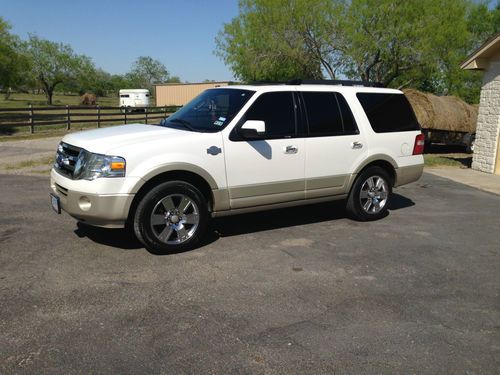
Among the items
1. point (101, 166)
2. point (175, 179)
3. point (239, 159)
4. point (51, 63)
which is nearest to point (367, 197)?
point (239, 159)

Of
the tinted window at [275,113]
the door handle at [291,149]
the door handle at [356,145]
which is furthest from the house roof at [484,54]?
the door handle at [291,149]

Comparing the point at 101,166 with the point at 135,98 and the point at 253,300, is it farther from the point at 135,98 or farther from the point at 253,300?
the point at 135,98

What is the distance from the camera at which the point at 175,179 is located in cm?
498

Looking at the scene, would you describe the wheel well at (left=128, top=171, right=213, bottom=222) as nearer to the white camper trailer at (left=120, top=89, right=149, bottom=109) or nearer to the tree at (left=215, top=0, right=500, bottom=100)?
the tree at (left=215, top=0, right=500, bottom=100)

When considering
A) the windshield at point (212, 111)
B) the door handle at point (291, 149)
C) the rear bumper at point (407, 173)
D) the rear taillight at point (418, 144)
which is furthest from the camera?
the rear taillight at point (418, 144)

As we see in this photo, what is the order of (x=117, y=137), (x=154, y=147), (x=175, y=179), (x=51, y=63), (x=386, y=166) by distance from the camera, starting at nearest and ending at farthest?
(x=154, y=147) < (x=117, y=137) < (x=175, y=179) < (x=386, y=166) < (x=51, y=63)

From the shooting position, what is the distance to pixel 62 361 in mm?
2924

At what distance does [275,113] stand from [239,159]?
0.81m

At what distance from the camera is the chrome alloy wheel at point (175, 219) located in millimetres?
4824

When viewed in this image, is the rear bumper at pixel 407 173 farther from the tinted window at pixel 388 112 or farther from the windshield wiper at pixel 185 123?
the windshield wiper at pixel 185 123

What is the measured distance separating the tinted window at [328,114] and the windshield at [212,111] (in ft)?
2.79

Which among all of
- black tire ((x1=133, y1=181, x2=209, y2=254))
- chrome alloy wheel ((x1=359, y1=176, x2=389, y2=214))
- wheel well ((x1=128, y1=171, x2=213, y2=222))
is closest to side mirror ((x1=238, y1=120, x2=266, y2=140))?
wheel well ((x1=128, y1=171, x2=213, y2=222))

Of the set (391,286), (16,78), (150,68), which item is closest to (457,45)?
(391,286)

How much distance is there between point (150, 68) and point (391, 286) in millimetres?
116839
